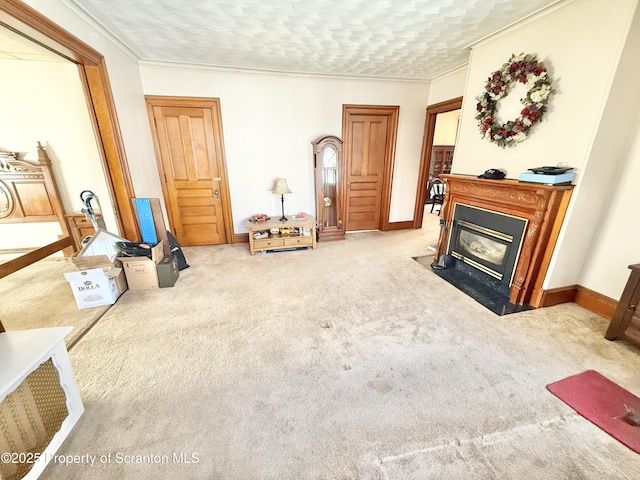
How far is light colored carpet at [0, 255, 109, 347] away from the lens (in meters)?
2.22

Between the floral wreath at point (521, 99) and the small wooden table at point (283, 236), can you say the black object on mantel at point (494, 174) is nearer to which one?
the floral wreath at point (521, 99)

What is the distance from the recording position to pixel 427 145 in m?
4.47

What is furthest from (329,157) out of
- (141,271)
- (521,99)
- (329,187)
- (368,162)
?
(141,271)

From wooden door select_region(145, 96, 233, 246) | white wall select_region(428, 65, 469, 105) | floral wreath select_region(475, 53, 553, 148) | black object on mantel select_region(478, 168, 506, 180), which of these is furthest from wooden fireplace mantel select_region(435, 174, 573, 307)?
wooden door select_region(145, 96, 233, 246)

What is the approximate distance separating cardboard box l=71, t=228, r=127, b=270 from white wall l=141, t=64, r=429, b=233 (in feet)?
4.07

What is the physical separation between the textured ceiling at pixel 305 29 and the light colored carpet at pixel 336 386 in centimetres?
260

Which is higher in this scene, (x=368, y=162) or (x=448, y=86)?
(x=448, y=86)

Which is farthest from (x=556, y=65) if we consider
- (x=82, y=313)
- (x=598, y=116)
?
(x=82, y=313)

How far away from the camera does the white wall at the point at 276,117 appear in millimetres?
3541

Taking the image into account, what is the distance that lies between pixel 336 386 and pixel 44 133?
4433 millimetres

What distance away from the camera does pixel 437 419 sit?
1.43 metres

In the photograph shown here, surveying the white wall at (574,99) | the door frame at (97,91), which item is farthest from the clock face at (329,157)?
the door frame at (97,91)

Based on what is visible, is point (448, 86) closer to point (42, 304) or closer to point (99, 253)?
point (99, 253)

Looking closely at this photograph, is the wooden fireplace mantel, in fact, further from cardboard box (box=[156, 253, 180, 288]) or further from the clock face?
cardboard box (box=[156, 253, 180, 288])
